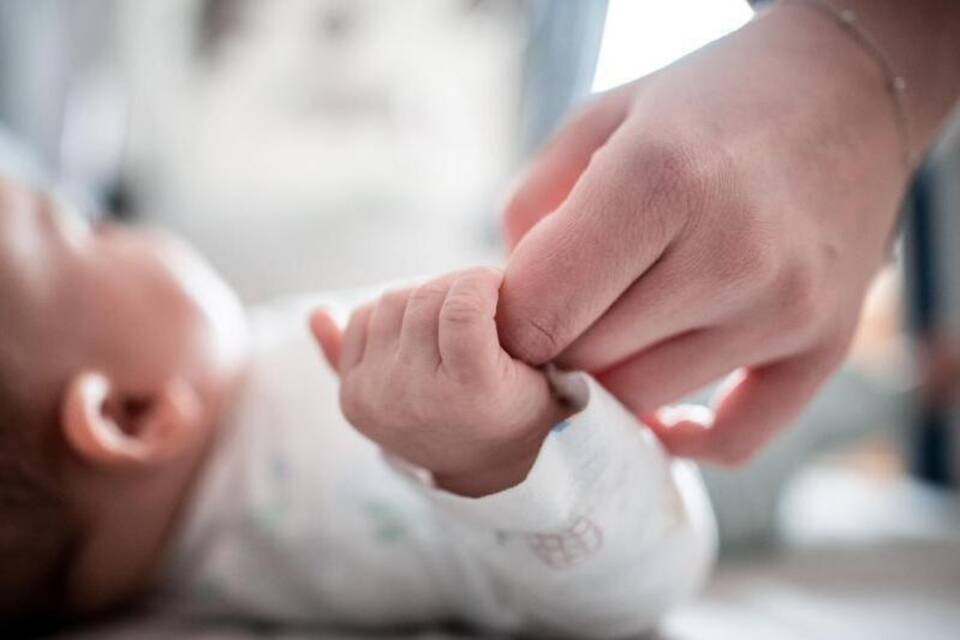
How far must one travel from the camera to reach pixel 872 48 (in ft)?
1.77

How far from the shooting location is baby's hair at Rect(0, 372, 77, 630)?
0.70 m

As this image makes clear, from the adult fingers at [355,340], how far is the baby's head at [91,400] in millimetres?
304

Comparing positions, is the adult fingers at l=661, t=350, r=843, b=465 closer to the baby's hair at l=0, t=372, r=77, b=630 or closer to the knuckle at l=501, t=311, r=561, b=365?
the knuckle at l=501, t=311, r=561, b=365

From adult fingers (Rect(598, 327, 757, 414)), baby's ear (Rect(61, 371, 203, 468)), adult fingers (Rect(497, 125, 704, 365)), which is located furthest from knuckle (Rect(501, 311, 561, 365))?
baby's ear (Rect(61, 371, 203, 468))

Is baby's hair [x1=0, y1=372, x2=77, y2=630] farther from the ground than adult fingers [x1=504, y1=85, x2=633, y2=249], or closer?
closer

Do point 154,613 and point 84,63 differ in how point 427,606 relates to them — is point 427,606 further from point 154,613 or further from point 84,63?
point 84,63

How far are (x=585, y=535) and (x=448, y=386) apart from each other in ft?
0.57

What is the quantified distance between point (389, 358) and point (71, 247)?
1.59 feet

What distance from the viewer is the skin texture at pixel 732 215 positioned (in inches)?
17.2

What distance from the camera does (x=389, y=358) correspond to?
457 mm

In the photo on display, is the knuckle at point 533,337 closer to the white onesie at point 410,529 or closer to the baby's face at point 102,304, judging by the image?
the white onesie at point 410,529

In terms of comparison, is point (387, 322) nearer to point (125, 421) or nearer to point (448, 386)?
point (448, 386)

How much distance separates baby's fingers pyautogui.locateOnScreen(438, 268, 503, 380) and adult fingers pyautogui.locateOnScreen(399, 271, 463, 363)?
10 millimetres

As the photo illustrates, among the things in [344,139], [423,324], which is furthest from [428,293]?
[344,139]
